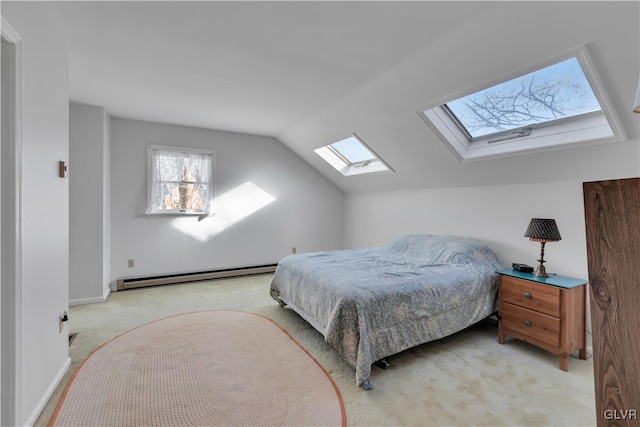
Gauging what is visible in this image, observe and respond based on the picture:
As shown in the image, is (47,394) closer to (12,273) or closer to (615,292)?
(12,273)

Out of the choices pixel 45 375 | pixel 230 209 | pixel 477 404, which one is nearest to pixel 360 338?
pixel 477 404

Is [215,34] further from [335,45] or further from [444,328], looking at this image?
[444,328]

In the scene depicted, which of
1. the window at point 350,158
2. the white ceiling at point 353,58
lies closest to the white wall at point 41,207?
the white ceiling at point 353,58

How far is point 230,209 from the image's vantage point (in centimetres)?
463

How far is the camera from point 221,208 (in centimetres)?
455

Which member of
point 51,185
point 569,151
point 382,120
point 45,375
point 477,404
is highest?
point 382,120

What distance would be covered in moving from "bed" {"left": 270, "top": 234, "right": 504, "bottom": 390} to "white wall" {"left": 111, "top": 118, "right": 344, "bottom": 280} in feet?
5.60

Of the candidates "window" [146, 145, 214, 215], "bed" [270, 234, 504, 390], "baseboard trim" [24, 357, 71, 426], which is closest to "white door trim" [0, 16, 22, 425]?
"baseboard trim" [24, 357, 71, 426]

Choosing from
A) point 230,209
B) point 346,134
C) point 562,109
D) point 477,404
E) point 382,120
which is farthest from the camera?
point 230,209

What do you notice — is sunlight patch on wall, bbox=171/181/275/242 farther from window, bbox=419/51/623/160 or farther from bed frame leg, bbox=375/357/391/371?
bed frame leg, bbox=375/357/391/371

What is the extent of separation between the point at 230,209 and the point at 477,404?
3953mm

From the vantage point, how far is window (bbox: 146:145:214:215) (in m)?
4.08

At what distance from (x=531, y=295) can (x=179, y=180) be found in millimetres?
4372

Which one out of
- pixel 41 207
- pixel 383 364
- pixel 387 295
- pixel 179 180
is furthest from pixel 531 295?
pixel 179 180
